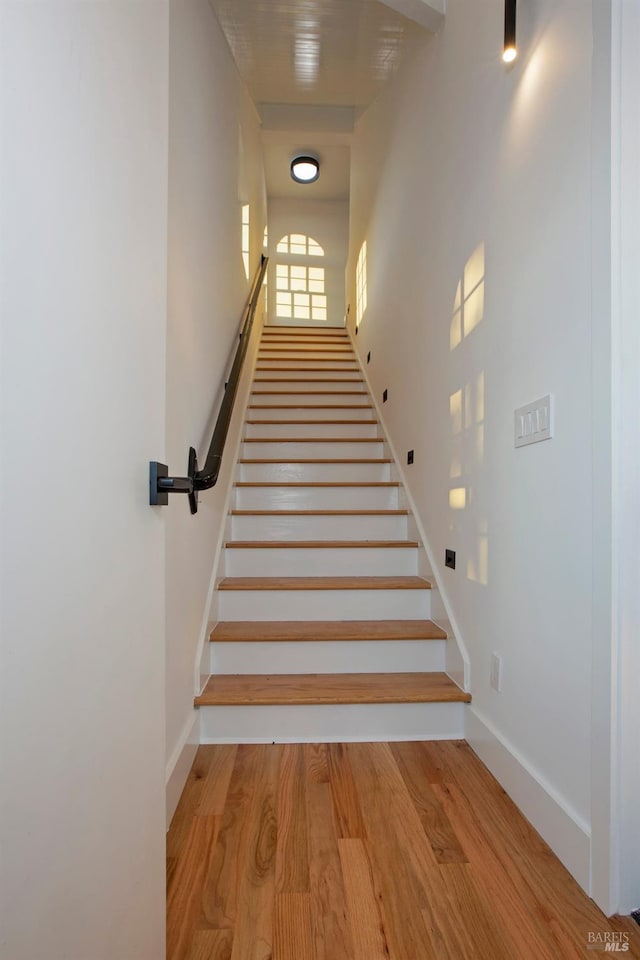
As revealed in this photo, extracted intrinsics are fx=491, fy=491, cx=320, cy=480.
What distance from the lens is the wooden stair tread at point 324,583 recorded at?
6.97 feet

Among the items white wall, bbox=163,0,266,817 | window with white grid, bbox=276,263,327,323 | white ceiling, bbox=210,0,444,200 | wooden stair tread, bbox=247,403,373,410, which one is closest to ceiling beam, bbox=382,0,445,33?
white ceiling, bbox=210,0,444,200

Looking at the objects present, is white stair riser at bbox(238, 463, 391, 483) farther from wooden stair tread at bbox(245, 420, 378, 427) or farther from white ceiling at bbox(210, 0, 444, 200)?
white ceiling at bbox(210, 0, 444, 200)

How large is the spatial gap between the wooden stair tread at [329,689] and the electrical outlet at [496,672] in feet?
0.65

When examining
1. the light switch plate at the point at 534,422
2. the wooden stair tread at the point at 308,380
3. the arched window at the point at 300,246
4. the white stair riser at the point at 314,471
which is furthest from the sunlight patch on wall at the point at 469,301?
the arched window at the point at 300,246

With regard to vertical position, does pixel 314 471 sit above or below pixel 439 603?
above

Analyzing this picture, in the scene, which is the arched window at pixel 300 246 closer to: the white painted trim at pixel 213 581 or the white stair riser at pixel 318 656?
the white painted trim at pixel 213 581

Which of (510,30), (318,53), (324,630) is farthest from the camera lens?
Answer: (318,53)

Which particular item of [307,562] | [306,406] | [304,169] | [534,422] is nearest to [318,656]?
[307,562]

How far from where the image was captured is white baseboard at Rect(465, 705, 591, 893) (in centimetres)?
112

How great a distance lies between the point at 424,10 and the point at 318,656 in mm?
2896

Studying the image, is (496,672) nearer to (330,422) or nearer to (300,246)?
(330,422)

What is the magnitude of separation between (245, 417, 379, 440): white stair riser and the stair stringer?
54 centimetres

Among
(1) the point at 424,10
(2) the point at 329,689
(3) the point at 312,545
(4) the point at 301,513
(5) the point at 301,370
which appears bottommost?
(2) the point at 329,689

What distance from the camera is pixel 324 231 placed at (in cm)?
689
